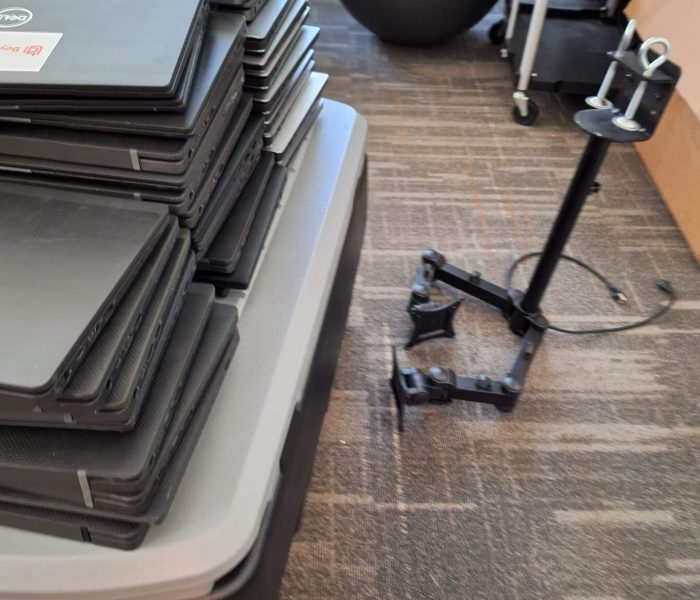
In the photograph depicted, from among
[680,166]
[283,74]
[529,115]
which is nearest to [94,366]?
[283,74]

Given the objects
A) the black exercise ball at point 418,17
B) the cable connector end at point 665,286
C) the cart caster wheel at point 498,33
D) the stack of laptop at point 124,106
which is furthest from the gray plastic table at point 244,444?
the cart caster wheel at point 498,33

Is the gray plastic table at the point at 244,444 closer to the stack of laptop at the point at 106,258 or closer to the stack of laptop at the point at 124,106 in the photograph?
the stack of laptop at the point at 106,258

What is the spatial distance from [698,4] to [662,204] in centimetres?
50

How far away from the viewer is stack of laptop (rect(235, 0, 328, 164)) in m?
0.86

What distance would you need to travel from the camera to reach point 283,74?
95 cm

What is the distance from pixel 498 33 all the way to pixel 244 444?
6.84 ft

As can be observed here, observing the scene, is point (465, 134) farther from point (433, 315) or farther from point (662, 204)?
point (433, 315)

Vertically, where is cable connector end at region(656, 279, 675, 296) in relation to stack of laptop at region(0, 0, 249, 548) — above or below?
below

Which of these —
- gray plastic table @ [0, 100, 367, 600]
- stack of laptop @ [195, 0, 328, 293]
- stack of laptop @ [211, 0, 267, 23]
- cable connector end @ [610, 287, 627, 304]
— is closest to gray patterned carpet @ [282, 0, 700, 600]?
cable connector end @ [610, 287, 627, 304]

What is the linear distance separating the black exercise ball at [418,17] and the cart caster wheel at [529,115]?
1.24 feet

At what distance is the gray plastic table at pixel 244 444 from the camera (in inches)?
24.3

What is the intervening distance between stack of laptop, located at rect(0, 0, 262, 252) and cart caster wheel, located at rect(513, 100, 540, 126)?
1460 millimetres

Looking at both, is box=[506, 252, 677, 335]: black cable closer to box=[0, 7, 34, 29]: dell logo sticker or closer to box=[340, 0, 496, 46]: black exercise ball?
box=[340, 0, 496, 46]: black exercise ball

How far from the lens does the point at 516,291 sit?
1433mm
